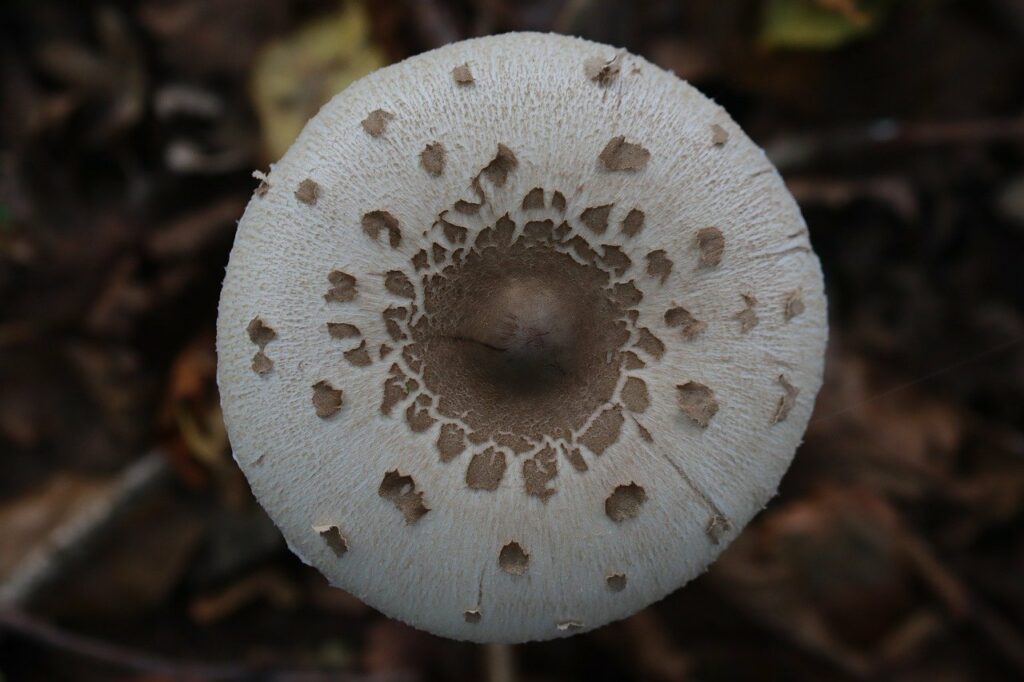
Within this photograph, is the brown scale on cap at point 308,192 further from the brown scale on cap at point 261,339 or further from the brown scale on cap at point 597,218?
the brown scale on cap at point 597,218

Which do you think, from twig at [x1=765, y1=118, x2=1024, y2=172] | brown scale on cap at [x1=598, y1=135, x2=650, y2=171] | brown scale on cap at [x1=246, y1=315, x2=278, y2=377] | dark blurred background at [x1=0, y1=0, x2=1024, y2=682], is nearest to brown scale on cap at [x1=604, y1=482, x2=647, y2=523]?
brown scale on cap at [x1=598, y1=135, x2=650, y2=171]

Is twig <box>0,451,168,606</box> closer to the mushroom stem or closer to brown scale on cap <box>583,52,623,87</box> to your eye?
the mushroom stem

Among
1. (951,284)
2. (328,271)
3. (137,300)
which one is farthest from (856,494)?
(137,300)

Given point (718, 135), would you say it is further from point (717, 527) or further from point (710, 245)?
point (717, 527)

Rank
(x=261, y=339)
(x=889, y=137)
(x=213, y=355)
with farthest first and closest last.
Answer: (x=889, y=137) < (x=213, y=355) < (x=261, y=339)

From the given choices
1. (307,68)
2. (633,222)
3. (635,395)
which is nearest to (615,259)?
(633,222)

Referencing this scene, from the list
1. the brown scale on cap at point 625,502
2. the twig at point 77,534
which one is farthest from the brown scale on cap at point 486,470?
the twig at point 77,534
